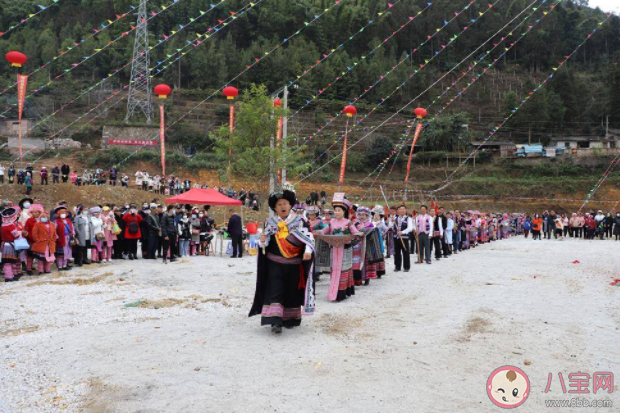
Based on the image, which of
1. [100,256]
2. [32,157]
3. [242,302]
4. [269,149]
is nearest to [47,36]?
[32,157]

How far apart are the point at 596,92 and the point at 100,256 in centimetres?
7300

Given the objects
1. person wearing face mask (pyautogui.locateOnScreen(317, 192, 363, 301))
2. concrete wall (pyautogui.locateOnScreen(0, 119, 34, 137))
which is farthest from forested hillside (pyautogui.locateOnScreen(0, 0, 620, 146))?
person wearing face mask (pyautogui.locateOnScreen(317, 192, 363, 301))

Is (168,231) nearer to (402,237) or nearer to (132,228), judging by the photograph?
(132,228)

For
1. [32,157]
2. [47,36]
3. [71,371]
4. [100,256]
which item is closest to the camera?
[71,371]

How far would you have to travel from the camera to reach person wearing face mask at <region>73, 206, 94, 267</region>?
44.1ft

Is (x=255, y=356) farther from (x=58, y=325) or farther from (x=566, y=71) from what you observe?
(x=566, y=71)

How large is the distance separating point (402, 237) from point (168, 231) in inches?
251

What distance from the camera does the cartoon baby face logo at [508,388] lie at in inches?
189

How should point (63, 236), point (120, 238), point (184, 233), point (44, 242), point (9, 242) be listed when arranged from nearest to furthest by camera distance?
point (9, 242), point (44, 242), point (63, 236), point (120, 238), point (184, 233)

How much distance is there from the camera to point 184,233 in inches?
630

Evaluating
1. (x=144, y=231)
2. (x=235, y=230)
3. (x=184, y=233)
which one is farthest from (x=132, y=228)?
(x=235, y=230)

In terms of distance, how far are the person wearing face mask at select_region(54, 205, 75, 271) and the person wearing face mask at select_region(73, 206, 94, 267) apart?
28cm

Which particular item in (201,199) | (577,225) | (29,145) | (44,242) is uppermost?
(29,145)

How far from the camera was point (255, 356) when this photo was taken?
5895 millimetres
